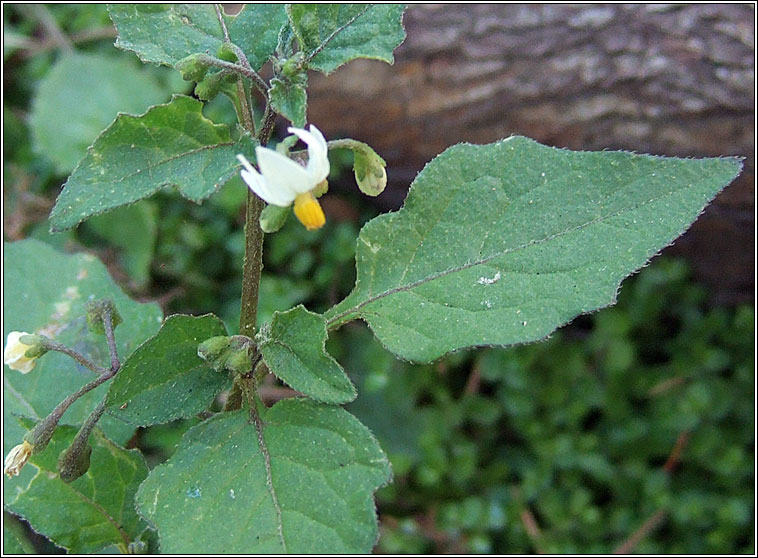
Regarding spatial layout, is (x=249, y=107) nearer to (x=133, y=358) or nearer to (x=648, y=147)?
(x=133, y=358)

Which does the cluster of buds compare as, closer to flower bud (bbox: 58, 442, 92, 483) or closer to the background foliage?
flower bud (bbox: 58, 442, 92, 483)

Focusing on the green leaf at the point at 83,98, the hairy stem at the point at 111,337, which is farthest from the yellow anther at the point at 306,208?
the green leaf at the point at 83,98

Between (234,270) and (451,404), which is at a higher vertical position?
(234,270)

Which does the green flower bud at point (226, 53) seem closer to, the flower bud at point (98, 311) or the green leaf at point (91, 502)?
the flower bud at point (98, 311)

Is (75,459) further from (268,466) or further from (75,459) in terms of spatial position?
(268,466)

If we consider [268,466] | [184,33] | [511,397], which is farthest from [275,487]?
[511,397]

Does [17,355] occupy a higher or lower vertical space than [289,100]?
lower

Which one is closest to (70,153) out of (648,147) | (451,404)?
(451,404)
